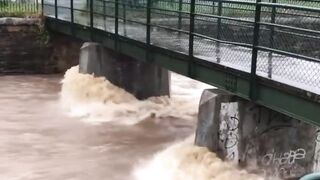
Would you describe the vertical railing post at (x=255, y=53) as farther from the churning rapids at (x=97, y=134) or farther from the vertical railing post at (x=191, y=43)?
the vertical railing post at (x=191, y=43)

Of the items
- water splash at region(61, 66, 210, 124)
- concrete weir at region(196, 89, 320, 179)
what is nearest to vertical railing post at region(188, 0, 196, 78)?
concrete weir at region(196, 89, 320, 179)

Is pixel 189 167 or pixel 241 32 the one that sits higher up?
pixel 241 32

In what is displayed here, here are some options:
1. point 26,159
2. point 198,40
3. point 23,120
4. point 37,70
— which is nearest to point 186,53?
point 198,40

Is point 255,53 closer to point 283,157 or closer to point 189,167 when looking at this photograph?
point 283,157

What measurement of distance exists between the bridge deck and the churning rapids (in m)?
1.72

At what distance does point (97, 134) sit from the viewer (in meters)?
13.0

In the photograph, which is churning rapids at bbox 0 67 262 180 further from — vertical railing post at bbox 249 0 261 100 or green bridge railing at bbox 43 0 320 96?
green bridge railing at bbox 43 0 320 96

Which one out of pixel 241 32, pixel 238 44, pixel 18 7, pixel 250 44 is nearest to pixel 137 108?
pixel 241 32

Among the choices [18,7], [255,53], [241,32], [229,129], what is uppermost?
[241,32]

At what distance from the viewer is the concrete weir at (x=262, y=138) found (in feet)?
29.6

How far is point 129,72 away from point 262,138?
8.05 metres

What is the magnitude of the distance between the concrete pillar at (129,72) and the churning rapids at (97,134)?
34 centimetres

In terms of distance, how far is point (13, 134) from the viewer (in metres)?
12.7

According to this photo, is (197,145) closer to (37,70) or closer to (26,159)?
(26,159)
